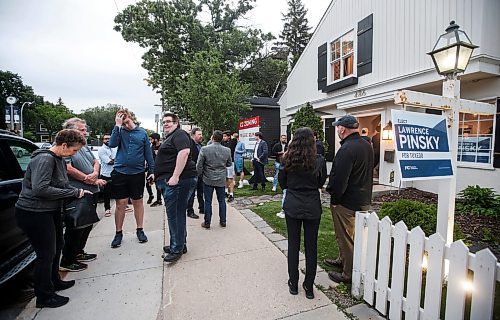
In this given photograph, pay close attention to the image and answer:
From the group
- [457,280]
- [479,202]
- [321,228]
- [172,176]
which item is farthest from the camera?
[479,202]

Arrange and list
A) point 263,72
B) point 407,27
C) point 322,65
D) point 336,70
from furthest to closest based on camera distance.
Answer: point 263,72
point 322,65
point 336,70
point 407,27

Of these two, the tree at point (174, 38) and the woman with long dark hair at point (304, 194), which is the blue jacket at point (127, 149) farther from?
the tree at point (174, 38)

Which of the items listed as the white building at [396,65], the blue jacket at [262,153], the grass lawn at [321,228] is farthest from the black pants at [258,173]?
the white building at [396,65]

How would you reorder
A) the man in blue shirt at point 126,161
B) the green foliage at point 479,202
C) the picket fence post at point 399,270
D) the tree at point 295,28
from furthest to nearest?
the tree at point 295,28 → the green foliage at point 479,202 → the man in blue shirt at point 126,161 → the picket fence post at point 399,270

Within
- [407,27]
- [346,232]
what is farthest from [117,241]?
[407,27]

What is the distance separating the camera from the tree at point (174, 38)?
1559 centimetres

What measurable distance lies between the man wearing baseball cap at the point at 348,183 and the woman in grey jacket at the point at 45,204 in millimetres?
2588

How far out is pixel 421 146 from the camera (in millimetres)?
2277

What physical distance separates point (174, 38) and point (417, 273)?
17.5m

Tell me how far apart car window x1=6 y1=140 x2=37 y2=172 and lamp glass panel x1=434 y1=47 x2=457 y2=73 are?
4965 millimetres

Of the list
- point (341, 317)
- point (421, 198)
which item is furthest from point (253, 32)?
point (341, 317)

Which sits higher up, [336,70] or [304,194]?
[336,70]

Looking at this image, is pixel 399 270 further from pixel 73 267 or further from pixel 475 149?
pixel 475 149

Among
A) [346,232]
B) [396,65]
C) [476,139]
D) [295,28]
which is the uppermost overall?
[295,28]
